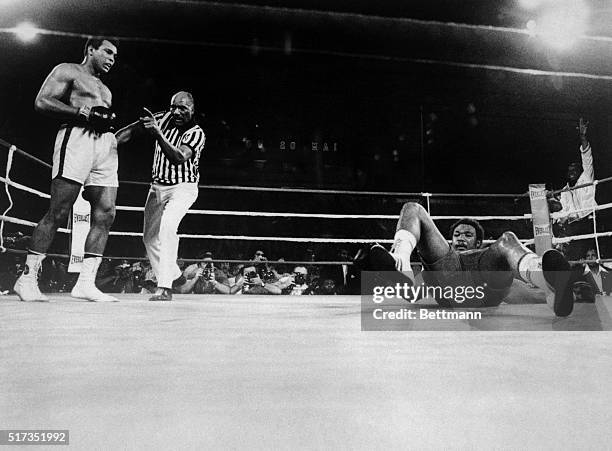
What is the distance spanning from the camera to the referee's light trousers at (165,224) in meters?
2.53

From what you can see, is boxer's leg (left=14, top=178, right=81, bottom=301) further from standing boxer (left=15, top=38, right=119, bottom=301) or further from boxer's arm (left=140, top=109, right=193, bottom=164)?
boxer's arm (left=140, top=109, right=193, bottom=164)

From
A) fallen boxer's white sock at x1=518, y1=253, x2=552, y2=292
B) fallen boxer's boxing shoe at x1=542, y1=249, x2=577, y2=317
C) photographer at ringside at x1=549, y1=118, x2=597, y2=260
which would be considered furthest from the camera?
photographer at ringside at x1=549, y1=118, x2=597, y2=260

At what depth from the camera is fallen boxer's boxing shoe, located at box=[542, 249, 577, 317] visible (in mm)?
1219

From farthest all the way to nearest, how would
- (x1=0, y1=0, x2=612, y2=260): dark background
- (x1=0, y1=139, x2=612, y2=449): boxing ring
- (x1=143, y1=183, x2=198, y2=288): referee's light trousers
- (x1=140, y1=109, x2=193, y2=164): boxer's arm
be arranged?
(x1=0, y1=0, x2=612, y2=260): dark background, (x1=140, y1=109, x2=193, y2=164): boxer's arm, (x1=143, y1=183, x2=198, y2=288): referee's light trousers, (x1=0, y1=139, x2=612, y2=449): boxing ring

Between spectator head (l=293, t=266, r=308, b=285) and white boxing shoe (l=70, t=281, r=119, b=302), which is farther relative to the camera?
spectator head (l=293, t=266, r=308, b=285)

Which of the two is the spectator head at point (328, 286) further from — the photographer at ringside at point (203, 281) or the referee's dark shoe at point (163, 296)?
the referee's dark shoe at point (163, 296)

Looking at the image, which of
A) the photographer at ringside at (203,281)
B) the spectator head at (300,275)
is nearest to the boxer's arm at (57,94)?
the photographer at ringside at (203,281)

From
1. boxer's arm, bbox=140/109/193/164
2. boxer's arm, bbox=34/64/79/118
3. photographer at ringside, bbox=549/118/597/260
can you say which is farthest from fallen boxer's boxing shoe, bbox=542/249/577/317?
photographer at ringside, bbox=549/118/597/260

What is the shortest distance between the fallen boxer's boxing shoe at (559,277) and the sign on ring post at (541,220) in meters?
1.66

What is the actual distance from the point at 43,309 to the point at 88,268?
53cm

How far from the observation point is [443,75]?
508cm

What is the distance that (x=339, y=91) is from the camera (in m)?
A: 5.46

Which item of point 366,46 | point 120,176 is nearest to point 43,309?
point 120,176

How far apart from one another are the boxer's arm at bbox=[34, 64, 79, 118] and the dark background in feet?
4.88
